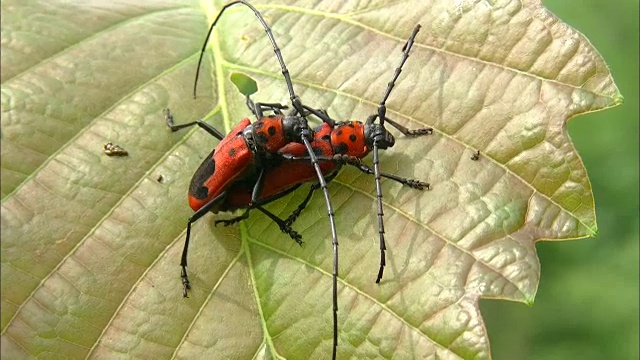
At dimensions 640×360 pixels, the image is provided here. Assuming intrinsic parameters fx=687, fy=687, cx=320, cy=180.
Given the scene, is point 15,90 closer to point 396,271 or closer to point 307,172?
point 307,172

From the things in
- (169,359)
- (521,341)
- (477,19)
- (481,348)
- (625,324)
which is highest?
(477,19)

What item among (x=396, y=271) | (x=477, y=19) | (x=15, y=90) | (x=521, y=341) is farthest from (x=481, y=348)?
(x=521, y=341)

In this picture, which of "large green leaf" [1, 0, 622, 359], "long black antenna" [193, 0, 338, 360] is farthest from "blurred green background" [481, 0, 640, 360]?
"long black antenna" [193, 0, 338, 360]

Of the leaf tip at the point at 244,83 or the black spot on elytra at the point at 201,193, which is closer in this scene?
the black spot on elytra at the point at 201,193

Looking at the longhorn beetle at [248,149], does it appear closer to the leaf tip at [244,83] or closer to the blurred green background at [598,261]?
the leaf tip at [244,83]

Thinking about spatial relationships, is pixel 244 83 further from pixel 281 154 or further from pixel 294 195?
pixel 294 195

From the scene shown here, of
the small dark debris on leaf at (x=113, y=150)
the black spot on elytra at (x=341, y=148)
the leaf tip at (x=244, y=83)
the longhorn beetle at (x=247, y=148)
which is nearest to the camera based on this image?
the small dark debris on leaf at (x=113, y=150)

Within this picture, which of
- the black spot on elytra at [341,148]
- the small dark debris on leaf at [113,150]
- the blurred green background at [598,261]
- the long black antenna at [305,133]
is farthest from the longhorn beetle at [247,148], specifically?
the blurred green background at [598,261]

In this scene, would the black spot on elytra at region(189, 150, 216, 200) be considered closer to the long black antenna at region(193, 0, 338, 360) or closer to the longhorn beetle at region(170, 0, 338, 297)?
the longhorn beetle at region(170, 0, 338, 297)
